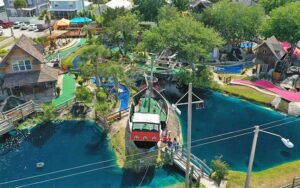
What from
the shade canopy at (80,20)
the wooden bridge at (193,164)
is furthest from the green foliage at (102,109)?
the shade canopy at (80,20)

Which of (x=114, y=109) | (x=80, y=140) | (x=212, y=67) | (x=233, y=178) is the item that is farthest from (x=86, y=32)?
(x=233, y=178)

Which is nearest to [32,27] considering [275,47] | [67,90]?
[67,90]

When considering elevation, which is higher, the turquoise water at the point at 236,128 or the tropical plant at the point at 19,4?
the tropical plant at the point at 19,4

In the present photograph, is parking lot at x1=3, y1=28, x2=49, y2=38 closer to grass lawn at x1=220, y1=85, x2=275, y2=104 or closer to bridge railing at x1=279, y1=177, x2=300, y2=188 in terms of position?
grass lawn at x1=220, y1=85, x2=275, y2=104

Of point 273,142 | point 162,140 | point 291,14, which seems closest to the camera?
point 162,140

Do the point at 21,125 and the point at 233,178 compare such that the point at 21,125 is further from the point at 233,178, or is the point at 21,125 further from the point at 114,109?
the point at 233,178

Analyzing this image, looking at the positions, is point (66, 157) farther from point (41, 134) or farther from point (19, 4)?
point (19, 4)

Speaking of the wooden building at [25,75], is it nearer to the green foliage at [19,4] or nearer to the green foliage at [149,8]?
the green foliage at [149,8]
